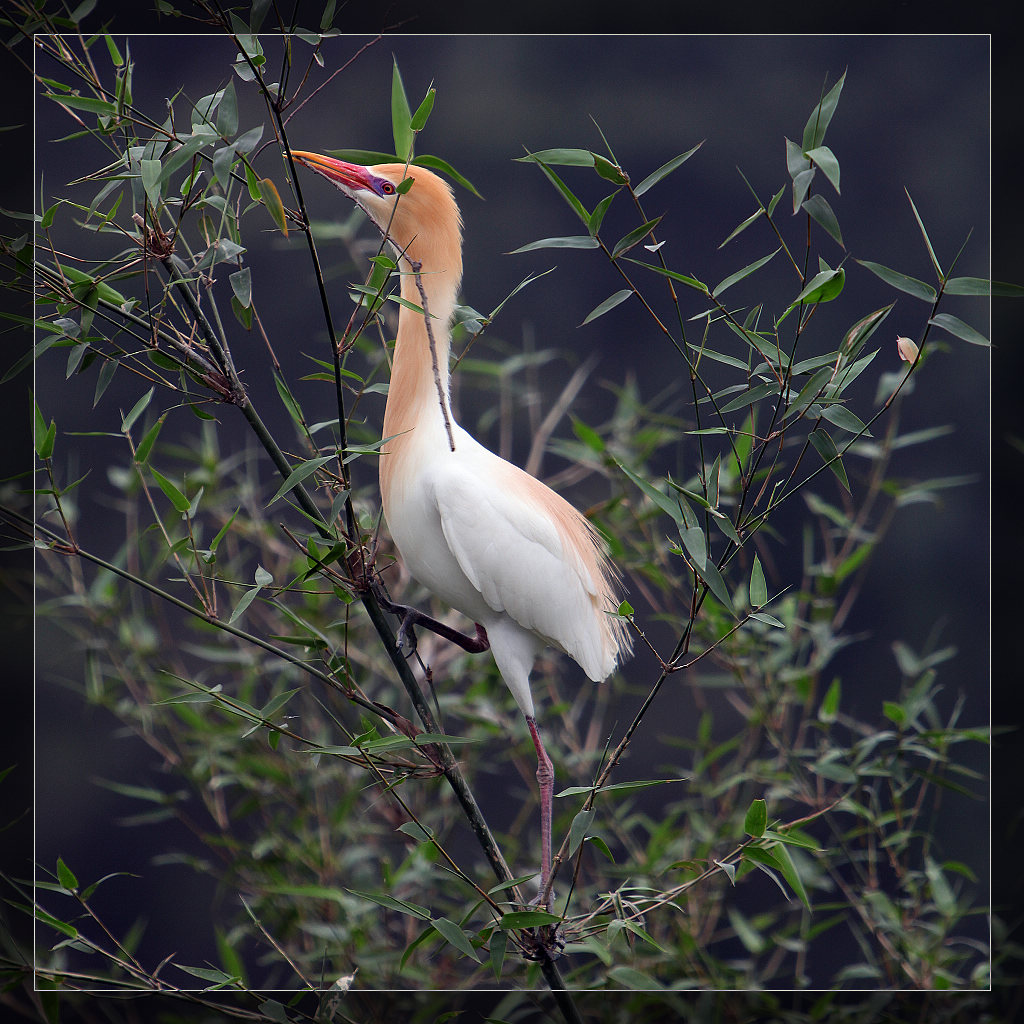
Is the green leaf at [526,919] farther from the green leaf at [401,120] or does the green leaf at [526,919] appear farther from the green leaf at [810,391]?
the green leaf at [401,120]

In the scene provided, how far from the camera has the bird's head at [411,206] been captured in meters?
0.85

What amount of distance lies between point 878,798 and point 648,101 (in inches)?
32.0

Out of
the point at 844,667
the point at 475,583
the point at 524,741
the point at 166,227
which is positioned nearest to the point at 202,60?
the point at 166,227

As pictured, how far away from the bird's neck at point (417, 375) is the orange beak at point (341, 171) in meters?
0.09

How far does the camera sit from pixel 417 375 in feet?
2.89

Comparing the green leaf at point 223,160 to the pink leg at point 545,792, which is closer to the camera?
the green leaf at point 223,160

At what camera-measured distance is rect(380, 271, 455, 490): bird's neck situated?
87 cm

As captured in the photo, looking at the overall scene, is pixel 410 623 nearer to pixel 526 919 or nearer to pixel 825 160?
pixel 526 919

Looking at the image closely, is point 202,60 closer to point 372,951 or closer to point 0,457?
point 0,457

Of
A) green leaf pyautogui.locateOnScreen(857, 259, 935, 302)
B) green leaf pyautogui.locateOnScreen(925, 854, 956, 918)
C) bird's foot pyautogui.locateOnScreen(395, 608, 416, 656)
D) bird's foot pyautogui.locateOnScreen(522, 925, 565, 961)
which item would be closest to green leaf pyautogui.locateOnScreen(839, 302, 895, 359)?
green leaf pyautogui.locateOnScreen(857, 259, 935, 302)

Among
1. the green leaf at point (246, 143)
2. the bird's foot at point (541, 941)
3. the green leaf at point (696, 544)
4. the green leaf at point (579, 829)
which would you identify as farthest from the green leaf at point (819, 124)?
the bird's foot at point (541, 941)

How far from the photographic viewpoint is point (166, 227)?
3.25 ft

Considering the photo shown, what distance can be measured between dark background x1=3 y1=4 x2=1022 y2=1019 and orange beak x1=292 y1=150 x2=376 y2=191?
0.24 meters

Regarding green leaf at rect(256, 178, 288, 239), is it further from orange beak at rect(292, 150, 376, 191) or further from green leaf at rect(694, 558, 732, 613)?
green leaf at rect(694, 558, 732, 613)
